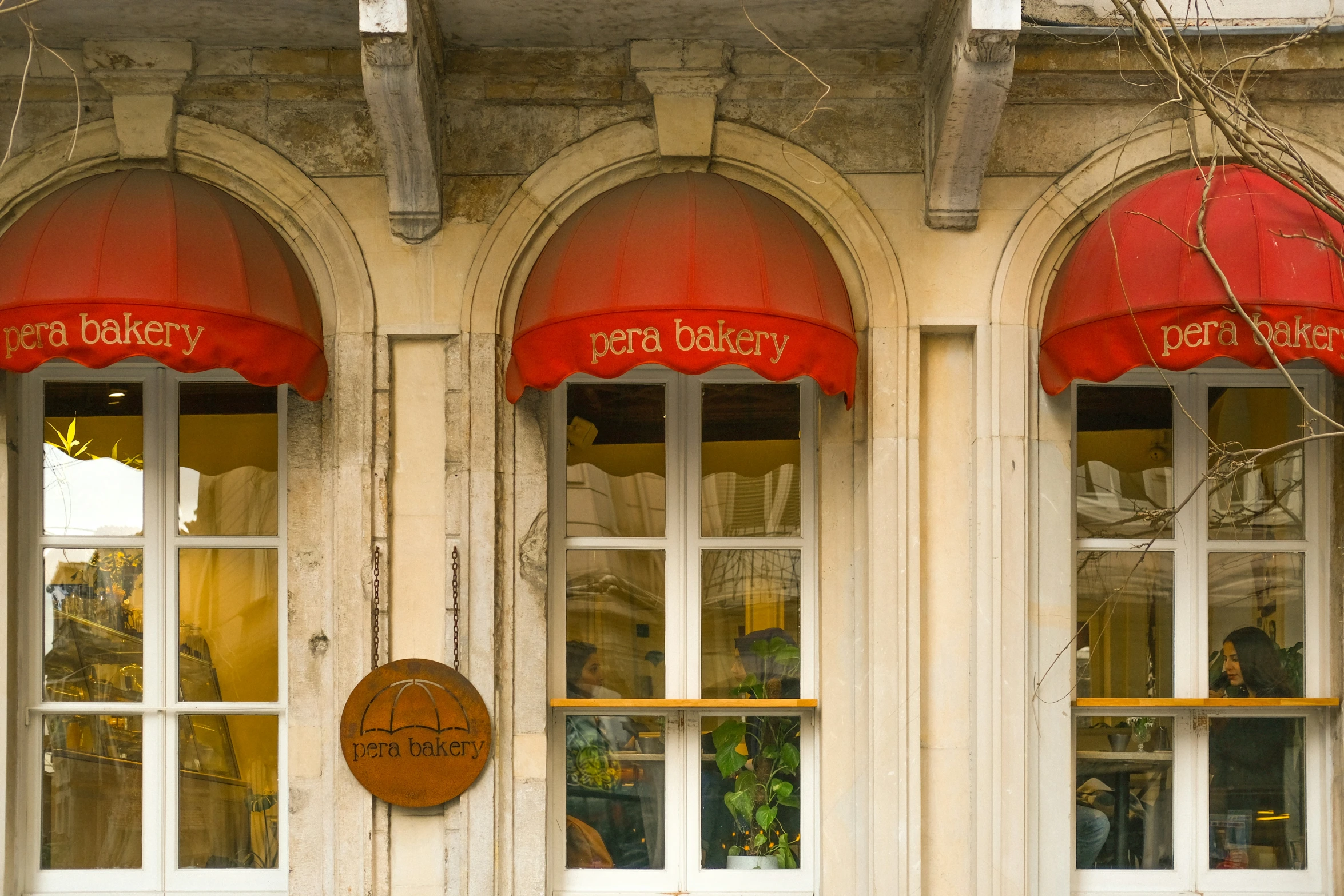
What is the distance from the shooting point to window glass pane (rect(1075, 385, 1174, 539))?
5.44 meters

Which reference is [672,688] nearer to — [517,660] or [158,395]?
[517,660]

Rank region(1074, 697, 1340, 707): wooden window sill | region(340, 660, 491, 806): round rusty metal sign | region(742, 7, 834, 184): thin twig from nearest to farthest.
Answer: region(340, 660, 491, 806): round rusty metal sign
region(742, 7, 834, 184): thin twig
region(1074, 697, 1340, 707): wooden window sill

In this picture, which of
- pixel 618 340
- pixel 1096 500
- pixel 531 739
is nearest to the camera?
pixel 618 340

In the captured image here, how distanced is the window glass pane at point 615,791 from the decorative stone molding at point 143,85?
323 centimetres

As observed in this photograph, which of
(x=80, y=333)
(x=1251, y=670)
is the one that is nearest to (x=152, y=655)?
(x=80, y=333)

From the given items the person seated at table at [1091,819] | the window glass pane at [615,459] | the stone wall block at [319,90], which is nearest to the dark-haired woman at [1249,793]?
the person seated at table at [1091,819]

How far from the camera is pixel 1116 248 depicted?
4695 millimetres

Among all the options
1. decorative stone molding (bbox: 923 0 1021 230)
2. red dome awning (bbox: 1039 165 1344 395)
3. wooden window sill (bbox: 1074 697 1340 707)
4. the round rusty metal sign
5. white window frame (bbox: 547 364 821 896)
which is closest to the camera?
red dome awning (bbox: 1039 165 1344 395)

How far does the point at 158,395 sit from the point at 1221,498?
196 inches

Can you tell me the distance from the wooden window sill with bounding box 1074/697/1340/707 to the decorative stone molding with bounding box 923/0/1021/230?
2217 mm

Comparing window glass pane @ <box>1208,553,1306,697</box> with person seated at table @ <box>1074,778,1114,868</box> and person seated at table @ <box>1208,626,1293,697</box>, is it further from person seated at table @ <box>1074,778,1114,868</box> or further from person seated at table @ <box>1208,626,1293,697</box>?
person seated at table @ <box>1074,778,1114,868</box>

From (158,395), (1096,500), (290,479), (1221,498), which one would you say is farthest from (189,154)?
(1221,498)

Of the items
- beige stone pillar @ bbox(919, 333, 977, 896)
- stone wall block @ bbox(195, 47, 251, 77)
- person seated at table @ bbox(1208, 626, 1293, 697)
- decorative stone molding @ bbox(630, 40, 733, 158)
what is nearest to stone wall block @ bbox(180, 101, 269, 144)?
stone wall block @ bbox(195, 47, 251, 77)

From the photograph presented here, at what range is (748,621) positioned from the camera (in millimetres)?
5402
